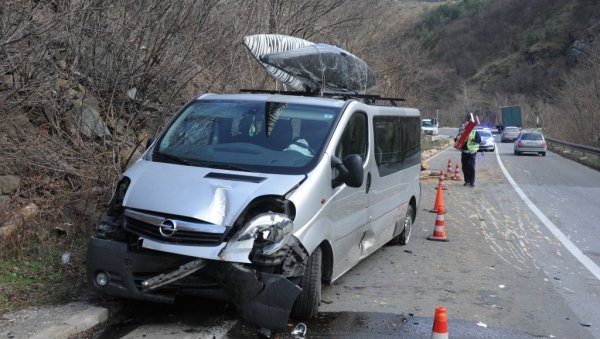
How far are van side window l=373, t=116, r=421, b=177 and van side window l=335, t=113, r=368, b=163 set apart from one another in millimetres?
358

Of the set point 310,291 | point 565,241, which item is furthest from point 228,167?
point 565,241

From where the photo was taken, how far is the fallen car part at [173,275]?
15.9 feet

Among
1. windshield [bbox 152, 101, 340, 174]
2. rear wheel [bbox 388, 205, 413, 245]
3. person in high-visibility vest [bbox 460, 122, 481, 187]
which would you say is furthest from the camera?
person in high-visibility vest [bbox 460, 122, 481, 187]

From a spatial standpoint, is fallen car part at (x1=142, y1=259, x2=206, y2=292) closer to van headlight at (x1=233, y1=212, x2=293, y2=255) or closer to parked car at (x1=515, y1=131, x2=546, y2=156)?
van headlight at (x1=233, y1=212, x2=293, y2=255)

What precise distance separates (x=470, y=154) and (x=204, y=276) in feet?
46.0

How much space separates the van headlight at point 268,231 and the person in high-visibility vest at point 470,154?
13.5 meters

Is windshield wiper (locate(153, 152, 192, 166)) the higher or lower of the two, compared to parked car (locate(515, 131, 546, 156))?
higher

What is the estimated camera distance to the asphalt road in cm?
543

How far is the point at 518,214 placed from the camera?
12.9m

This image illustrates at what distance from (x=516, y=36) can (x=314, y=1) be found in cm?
12221

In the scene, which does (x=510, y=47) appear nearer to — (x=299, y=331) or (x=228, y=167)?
(x=228, y=167)

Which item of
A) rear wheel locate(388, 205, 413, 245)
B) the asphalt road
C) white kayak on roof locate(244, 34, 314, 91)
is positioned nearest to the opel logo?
the asphalt road

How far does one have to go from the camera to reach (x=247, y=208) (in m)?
4.98

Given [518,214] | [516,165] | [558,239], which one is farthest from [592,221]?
[516,165]
